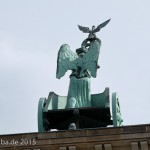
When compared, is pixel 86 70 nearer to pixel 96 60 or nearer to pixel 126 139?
pixel 96 60

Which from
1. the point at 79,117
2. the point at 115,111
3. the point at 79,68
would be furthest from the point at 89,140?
the point at 79,68

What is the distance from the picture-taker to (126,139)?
71.8 ft

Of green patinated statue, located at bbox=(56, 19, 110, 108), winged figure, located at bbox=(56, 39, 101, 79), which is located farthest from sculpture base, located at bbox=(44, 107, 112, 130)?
winged figure, located at bbox=(56, 39, 101, 79)

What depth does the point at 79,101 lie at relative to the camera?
27.4 m

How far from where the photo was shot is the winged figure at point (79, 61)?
28.3m

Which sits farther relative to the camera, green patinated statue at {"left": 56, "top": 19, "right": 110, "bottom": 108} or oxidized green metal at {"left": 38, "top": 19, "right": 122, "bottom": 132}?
green patinated statue at {"left": 56, "top": 19, "right": 110, "bottom": 108}

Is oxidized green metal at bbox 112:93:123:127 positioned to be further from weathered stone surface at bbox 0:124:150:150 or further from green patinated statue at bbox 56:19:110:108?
weathered stone surface at bbox 0:124:150:150

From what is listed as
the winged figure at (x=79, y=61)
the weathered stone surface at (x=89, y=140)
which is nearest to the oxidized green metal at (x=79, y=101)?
the winged figure at (x=79, y=61)

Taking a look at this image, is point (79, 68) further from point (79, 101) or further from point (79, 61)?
point (79, 101)

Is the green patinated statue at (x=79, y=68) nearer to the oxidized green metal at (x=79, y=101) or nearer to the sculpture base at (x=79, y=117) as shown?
the oxidized green metal at (x=79, y=101)

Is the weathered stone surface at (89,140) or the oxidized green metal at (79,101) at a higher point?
the oxidized green metal at (79,101)

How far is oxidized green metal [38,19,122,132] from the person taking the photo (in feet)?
86.3

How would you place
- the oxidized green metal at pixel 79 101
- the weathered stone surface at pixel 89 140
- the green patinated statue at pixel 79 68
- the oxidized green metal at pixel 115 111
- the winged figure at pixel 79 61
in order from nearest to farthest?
1. the weathered stone surface at pixel 89 140
2. the oxidized green metal at pixel 115 111
3. the oxidized green metal at pixel 79 101
4. the green patinated statue at pixel 79 68
5. the winged figure at pixel 79 61

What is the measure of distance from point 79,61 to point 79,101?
2507mm
